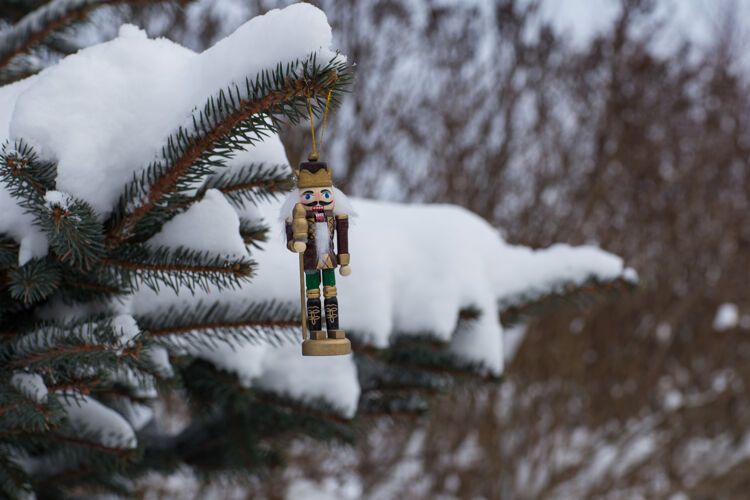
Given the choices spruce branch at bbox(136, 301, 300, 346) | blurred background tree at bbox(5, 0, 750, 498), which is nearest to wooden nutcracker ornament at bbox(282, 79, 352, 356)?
spruce branch at bbox(136, 301, 300, 346)

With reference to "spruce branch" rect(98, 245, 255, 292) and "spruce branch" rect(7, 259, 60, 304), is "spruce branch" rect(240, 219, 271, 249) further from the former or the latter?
"spruce branch" rect(7, 259, 60, 304)

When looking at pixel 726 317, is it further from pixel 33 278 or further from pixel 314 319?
pixel 33 278

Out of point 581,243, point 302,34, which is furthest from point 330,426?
point 581,243

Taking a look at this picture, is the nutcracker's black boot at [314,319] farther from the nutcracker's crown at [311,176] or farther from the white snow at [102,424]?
the white snow at [102,424]

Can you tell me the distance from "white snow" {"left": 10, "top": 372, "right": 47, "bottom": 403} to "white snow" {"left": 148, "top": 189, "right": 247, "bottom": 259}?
0.74ft

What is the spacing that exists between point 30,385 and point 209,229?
30 cm

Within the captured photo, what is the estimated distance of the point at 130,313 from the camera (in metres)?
0.87

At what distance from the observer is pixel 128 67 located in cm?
80

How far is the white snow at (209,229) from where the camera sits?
0.78 meters

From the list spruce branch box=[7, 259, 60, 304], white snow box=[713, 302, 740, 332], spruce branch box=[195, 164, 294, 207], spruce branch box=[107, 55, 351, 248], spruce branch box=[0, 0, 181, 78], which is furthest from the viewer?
white snow box=[713, 302, 740, 332]

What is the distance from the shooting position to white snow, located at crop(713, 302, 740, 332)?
14.1 ft

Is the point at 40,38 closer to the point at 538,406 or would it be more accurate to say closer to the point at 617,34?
the point at 617,34

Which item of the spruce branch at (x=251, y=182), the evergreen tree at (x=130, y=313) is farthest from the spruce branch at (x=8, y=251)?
the spruce branch at (x=251, y=182)

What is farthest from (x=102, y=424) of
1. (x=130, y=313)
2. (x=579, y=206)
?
(x=579, y=206)
